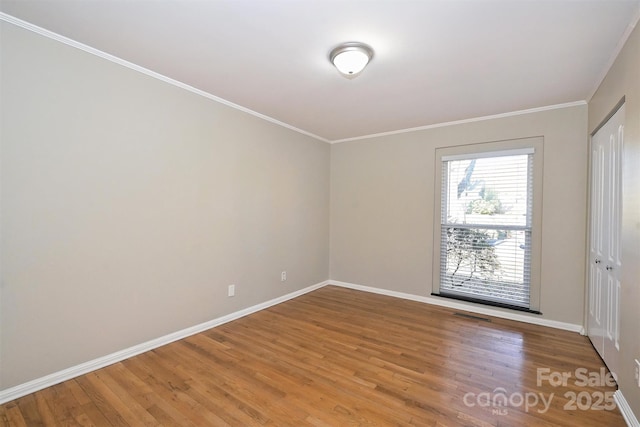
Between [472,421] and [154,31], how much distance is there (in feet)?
11.3

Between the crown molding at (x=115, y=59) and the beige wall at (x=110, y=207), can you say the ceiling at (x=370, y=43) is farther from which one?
the beige wall at (x=110, y=207)

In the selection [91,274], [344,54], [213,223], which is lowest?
[91,274]

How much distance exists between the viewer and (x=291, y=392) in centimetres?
213

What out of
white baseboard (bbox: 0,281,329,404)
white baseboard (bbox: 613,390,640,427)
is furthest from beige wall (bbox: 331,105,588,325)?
white baseboard (bbox: 0,281,329,404)

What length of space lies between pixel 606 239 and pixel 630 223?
2.70ft

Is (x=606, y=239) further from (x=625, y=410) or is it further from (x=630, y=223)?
(x=625, y=410)

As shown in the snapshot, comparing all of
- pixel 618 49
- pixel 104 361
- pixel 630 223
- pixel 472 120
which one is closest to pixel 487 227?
pixel 472 120

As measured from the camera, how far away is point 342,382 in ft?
7.39

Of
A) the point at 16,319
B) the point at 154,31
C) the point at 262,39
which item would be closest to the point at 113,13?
the point at 154,31

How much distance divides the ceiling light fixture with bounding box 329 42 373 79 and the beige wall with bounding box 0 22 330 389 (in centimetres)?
167

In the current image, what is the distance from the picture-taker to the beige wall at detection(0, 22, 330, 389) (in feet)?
6.64

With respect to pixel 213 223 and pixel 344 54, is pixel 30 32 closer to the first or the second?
pixel 213 223

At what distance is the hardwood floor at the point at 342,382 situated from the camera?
1877mm

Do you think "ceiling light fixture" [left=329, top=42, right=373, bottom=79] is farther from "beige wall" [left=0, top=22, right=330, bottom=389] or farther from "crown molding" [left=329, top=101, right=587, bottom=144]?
"crown molding" [left=329, top=101, right=587, bottom=144]
